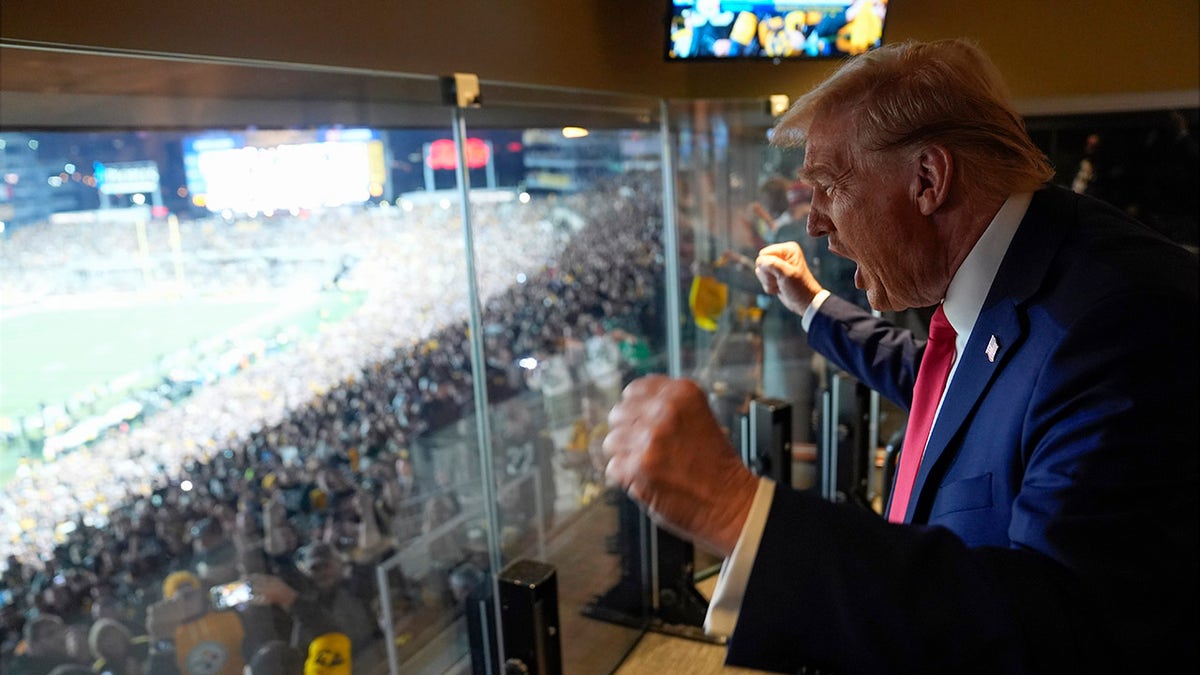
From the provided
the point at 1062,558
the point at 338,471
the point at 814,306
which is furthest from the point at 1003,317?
the point at 338,471

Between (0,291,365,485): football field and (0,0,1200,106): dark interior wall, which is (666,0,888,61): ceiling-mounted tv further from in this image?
(0,291,365,485): football field

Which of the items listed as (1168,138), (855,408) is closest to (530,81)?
(855,408)

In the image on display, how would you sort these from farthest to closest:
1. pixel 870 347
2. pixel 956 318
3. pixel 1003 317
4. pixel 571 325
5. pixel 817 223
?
1. pixel 571 325
2. pixel 870 347
3. pixel 817 223
4. pixel 956 318
5. pixel 1003 317

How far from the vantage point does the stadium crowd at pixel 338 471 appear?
2.75 m

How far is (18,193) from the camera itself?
204 cm

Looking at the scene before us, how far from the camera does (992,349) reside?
1.05 meters

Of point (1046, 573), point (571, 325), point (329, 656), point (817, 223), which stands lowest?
point (329, 656)

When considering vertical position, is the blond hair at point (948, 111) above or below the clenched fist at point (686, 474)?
above

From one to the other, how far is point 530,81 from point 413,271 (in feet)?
3.54

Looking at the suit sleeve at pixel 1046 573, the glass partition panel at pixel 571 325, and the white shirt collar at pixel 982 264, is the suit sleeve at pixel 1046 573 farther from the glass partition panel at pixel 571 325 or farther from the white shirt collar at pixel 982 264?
the glass partition panel at pixel 571 325

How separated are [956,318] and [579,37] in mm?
2388

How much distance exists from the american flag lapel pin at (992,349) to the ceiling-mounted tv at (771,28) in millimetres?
2586

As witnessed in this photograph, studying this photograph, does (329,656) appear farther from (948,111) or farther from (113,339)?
(948,111)

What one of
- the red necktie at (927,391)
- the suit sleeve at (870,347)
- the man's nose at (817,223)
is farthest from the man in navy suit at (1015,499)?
the suit sleeve at (870,347)
